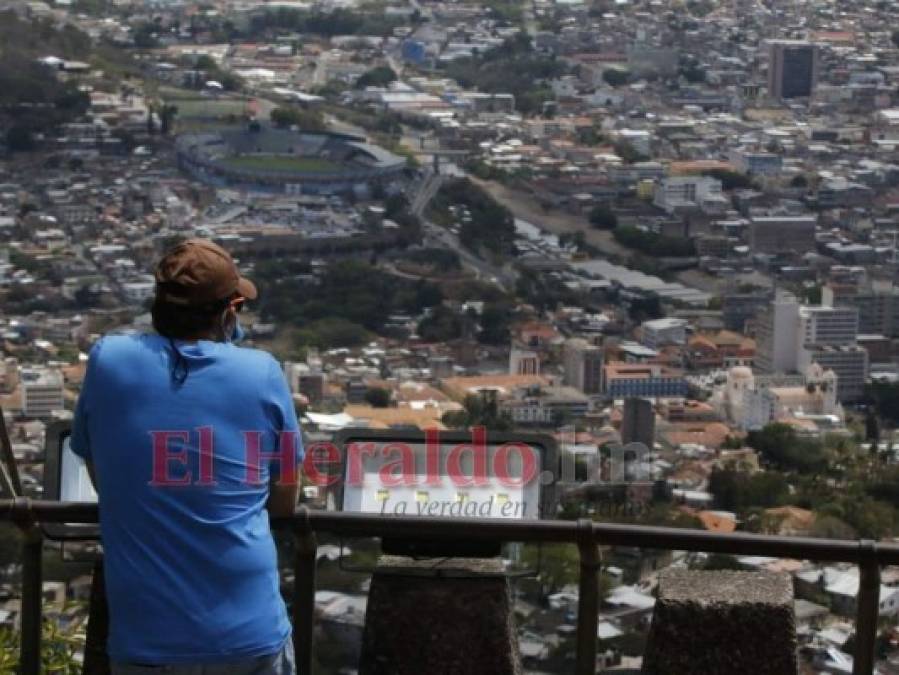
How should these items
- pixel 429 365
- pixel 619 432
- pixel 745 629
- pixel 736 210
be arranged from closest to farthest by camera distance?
pixel 745 629 → pixel 619 432 → pixel 429 365 → pixel 736 210

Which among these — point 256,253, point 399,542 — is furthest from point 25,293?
point 399,542

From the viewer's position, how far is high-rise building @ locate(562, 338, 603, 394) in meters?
19.5

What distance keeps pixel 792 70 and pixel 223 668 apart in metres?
36.1

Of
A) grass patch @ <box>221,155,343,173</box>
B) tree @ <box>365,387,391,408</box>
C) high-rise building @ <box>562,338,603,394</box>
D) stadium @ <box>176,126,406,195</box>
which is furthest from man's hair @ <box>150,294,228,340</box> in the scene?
grass patch @ <box>221,155,343,173</box>

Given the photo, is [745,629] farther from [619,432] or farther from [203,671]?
[619,432]

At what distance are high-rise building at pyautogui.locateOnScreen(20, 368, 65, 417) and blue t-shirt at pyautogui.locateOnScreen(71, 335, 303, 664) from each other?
1370 cm

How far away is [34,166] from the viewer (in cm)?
2973

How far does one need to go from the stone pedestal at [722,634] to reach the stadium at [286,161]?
26579 mm

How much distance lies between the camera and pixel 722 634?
6.77ft

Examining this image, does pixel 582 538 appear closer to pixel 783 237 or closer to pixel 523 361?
pixel 523 361

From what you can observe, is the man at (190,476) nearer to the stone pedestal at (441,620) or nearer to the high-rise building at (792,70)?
the stone pedestal at (441,620)

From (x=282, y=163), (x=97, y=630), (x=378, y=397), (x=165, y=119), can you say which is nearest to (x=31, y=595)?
(x=97, y=630)

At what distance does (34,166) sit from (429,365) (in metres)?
11.1

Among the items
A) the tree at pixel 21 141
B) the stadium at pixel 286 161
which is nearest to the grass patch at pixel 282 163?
the stadium at pixel 286 161
